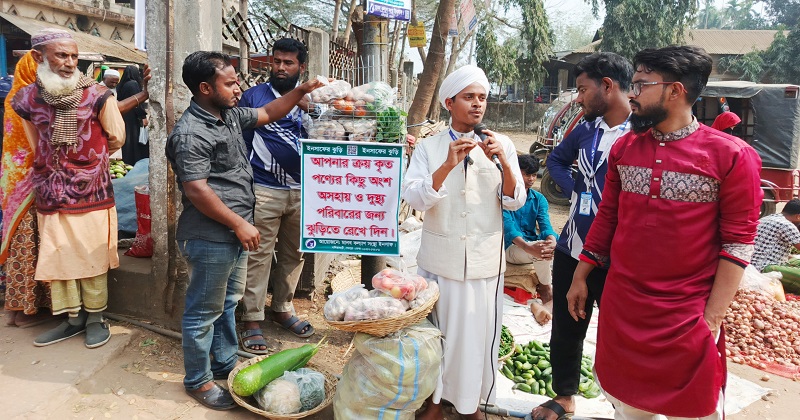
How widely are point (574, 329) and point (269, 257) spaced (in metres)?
2.15

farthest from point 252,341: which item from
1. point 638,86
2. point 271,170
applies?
point 638,86

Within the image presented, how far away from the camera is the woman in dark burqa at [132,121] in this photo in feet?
25.1

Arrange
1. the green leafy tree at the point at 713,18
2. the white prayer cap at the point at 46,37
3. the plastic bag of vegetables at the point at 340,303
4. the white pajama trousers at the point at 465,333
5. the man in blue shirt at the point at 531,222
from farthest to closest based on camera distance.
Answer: the green leafy tree at the point at 713,18, the man in blue shirt at the point at 531,222, the white prayer cap at the point at 46,37, the white pajama trousers at the point at 465,333, the plastic bag of vegetables at the point at 340,303

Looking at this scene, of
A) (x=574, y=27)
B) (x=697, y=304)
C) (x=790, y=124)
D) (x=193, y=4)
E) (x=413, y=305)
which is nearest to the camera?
(x=697, y=304)

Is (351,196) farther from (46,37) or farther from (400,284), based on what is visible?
(46,37)

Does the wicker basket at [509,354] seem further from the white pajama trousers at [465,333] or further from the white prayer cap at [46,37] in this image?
the white prayer cap at [46,37]

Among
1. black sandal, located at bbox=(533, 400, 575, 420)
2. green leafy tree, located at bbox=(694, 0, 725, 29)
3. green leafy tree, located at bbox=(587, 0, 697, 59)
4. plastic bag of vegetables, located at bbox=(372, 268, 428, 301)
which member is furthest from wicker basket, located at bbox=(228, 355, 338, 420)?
green leafy tree, located at bbox=(694, 0, 725, 29)

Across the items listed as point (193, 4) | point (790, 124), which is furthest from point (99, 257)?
point (790, 124)

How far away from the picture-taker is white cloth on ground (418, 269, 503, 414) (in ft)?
10.5

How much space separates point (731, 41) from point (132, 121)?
35.3m

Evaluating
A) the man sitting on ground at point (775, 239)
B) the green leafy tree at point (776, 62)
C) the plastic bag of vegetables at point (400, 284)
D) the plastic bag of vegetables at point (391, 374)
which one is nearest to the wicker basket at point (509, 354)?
the plastic bag of vegetables at point (391, 374)

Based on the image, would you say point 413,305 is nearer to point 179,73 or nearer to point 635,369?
point 635,369

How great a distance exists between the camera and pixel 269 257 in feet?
13.8

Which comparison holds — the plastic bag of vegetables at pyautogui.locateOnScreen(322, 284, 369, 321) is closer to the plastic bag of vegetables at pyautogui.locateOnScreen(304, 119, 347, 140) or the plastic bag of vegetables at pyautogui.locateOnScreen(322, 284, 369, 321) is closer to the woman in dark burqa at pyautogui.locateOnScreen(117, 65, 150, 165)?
the plastic bag of vegetables at pyautogui.locateOnScreen(304, 119, 347, 140)
